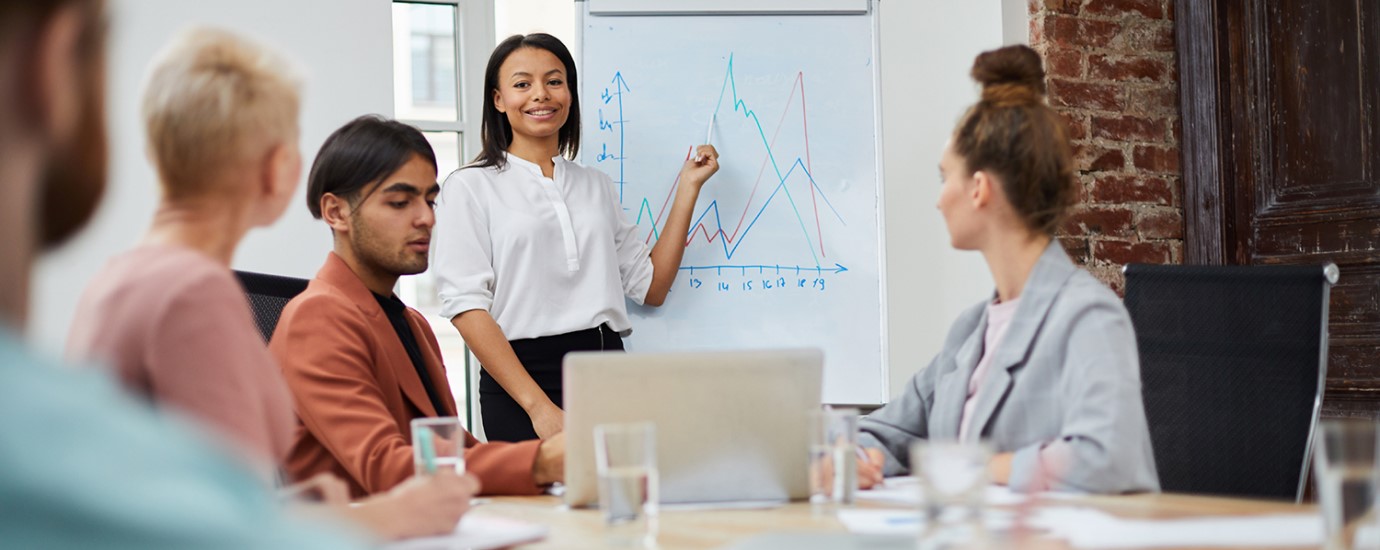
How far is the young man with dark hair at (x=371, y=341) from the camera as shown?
5.50ft

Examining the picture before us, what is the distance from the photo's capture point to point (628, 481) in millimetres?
1226

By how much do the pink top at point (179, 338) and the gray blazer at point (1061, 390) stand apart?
0.92 metres

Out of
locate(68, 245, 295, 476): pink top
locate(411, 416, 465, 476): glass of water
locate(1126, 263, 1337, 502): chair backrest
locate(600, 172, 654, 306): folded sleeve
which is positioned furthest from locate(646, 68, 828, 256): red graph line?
locate(68, 245, 295, 476): pink top

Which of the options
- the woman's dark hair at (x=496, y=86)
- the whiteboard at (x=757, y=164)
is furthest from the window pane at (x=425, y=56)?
the woman's dark hair at (x=496, y=86)

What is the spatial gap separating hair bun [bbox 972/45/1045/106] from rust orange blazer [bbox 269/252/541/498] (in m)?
0.80

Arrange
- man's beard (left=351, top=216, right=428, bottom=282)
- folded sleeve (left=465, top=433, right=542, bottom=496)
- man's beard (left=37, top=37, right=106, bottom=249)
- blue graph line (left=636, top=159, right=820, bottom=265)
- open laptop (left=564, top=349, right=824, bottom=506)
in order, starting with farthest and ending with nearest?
1. blue graph line (left=636, top=159, right=820, bottom=265)
2. man's beard (left=351, top=216, right=428, bottom=282)
3. folded sleeve (left=465, top=433, right=542, bottom=496)
4. open laptop (left=564, top=349, right=824, bottom=506)
5. man's beard (left=37, top=37, right=106, bottom=249)

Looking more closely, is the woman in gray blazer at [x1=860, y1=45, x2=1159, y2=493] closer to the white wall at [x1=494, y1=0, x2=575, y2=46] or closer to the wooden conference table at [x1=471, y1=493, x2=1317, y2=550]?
the wooden conference table at [x1=471, y1=493, x2=1317, y2=550]

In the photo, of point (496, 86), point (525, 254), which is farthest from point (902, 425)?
point (496, 86)

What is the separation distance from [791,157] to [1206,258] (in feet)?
4.35

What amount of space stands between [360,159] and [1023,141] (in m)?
1.04

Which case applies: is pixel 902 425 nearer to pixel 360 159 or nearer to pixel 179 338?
pixel 360 159

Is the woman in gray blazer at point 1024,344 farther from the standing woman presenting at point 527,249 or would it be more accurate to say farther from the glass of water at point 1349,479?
the standing woman presenting at point 527,249

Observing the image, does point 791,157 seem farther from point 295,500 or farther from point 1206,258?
point 295,500

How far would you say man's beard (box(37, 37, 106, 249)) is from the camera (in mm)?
422
